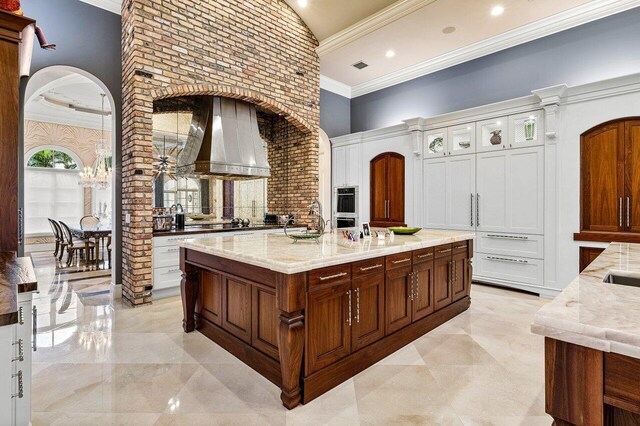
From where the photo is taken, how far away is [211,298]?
9.95ft

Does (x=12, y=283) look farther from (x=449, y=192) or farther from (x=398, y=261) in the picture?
(x=449, y=192)

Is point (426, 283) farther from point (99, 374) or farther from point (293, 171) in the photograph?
point (293, 171)

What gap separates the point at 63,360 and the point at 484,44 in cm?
679

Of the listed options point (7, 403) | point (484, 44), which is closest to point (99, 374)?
point (7, 403)

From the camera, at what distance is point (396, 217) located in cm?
621

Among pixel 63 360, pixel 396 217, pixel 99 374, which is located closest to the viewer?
pixel 99 374

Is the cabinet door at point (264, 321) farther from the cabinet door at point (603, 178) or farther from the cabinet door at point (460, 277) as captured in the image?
the cabinet door at point (603, 178)

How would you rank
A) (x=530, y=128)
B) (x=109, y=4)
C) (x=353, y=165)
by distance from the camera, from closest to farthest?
(x=109, y=4) < (x=530, y=128) < (x=353, y=165)

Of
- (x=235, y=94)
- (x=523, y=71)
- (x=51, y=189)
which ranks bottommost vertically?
(x=51, y=189)

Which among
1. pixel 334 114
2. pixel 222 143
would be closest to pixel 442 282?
pixel 222 143

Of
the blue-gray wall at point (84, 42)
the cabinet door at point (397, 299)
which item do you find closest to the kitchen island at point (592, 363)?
the cabinet door at point (397, 299)

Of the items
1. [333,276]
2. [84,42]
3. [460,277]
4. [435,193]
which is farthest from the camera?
[435,193]

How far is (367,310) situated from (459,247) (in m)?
1.65

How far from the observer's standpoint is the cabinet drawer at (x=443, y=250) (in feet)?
10.8
